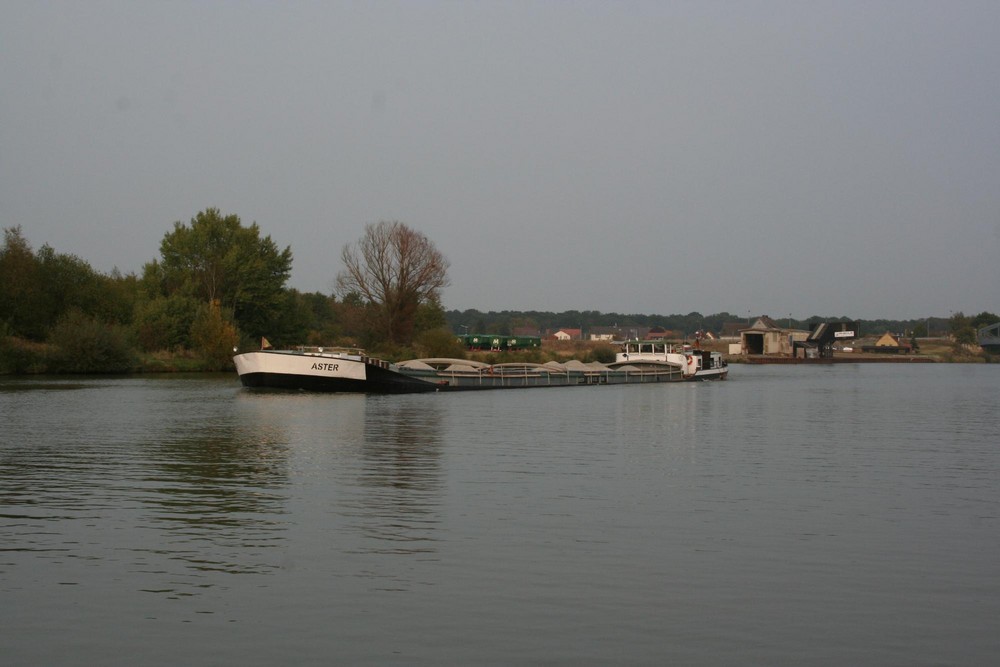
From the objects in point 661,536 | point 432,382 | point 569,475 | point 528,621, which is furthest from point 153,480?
point 432,382

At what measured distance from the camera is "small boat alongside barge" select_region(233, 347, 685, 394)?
56219 millimetres

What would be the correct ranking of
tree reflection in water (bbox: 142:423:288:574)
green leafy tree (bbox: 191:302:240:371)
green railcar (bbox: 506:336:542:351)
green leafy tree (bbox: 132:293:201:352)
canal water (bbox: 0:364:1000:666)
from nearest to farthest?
1. canal water (bbox: 0:364:1000:666)
2. tree reflection in water (bbox: 142:423:288:574)
3. green leafy tree (bbox: 191:302:240:371)
4. green leafy tree (bbox: 132:293:201:352)
5. green railcar (bbox: 506:336:542:351)

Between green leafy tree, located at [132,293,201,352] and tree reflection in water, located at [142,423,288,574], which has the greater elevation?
green leafy tree, located at [132,293,201,352]

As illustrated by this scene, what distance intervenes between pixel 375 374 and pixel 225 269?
137ft

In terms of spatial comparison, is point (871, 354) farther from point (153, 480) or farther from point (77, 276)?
point (153, 480)

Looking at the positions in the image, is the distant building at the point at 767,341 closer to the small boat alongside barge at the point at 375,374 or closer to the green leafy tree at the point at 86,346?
the small boat alongside barge at the point at 375,374

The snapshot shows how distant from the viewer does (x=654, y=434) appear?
35094mm

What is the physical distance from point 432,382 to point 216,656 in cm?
5341

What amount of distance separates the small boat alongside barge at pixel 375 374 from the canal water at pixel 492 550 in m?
23.6

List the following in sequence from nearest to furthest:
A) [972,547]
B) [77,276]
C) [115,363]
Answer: [972,547]
[115,363]
[77,276]

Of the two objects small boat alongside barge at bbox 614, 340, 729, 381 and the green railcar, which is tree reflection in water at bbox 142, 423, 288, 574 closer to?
small boat alongside barge at bbox 614, 340, 729, 381

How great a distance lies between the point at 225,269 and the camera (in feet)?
312

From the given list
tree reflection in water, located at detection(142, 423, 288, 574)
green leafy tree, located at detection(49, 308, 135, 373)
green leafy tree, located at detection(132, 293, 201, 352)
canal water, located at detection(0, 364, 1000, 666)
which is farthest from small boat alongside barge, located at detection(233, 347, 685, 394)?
tree reflection in water, located at detection(142, 423, 288, 574)

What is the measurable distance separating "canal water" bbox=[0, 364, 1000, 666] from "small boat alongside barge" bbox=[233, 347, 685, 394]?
2355cm
